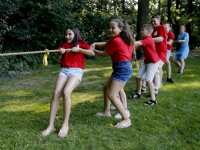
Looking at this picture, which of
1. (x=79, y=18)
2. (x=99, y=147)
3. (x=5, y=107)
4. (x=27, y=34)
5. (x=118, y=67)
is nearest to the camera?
(x=99, y=147)

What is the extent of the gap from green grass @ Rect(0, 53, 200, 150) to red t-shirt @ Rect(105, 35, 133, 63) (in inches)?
46.9

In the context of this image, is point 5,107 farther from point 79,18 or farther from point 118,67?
point 79,18

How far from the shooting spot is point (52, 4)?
1011 centimetres

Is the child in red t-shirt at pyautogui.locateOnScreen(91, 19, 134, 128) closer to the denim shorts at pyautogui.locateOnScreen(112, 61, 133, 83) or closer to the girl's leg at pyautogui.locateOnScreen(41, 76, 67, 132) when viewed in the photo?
the denim shorts at pyautogui.locateOnScreen(112, 61, 133, 83)

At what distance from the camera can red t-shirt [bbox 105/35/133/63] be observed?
3.23 meters

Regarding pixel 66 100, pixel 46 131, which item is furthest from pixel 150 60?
pixel 46 131

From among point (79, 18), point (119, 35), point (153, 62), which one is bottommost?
point (153, 62)

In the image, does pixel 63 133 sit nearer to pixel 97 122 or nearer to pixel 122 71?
pixel 97 122

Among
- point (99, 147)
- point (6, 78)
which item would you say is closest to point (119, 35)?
point (99, 147)

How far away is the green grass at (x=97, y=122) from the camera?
9.32 ft

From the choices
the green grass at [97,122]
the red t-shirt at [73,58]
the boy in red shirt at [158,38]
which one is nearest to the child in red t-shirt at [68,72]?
the red t-shirt at [73,58]

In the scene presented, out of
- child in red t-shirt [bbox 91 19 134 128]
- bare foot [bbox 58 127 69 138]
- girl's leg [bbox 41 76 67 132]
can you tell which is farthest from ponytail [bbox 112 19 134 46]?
bare foot [bbox 58 127 69 138]

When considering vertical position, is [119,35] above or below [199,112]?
above

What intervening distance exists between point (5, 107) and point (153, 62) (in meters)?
3.47
